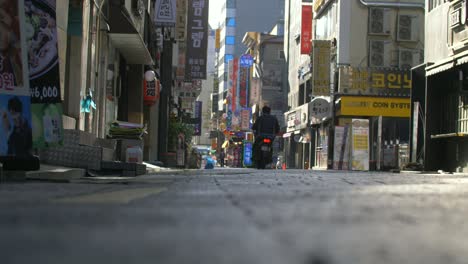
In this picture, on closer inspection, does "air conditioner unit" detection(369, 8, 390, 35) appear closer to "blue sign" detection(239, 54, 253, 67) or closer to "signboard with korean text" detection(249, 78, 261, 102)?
"signboard with korean text" detection(249, 78, 261, 102)

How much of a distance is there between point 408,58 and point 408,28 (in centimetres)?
145

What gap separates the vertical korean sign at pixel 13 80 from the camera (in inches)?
203

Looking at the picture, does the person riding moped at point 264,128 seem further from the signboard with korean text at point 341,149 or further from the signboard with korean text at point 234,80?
the signboard with korean text at point 234,80

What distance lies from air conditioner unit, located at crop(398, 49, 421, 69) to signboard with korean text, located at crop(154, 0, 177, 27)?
1360cm

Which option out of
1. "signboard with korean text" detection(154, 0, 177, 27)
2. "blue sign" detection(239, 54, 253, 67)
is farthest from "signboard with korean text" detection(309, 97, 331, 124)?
"blue sign" detection(239, 54, 253, 67)

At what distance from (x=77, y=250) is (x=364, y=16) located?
100.0 feet

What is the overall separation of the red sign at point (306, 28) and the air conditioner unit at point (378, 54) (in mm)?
7781

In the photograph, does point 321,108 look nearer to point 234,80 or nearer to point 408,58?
point 408,58

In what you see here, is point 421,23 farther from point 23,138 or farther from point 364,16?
point 23,138

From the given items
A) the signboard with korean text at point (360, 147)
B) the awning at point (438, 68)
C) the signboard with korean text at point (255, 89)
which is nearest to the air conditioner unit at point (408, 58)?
the signboard with korean text at point (360, 147)

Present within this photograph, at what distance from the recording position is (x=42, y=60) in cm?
584

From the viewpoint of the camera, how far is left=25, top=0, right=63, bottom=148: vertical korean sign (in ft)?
18.8

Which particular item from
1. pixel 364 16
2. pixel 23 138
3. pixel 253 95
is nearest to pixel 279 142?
pixel 253 95

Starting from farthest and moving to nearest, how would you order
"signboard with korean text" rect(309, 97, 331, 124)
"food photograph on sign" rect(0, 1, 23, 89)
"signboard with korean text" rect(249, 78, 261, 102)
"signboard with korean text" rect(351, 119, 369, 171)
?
"signboard with korean text" rect(249, 78, 261, 102)
"signboard with korean text" rect(309, 97, 331, 124)
"signboard with korean text" rect(351, 119, 369, 171)
"food photograph on sign" rect(0, 1, 23, 89)
